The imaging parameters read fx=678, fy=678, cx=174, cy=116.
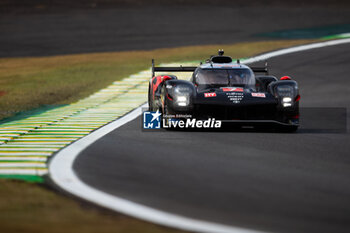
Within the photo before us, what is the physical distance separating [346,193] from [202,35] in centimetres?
3074

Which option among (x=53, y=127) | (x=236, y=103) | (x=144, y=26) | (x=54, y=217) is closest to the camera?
(x=54, y=217)

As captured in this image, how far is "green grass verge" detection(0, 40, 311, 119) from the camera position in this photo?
63.3 feet

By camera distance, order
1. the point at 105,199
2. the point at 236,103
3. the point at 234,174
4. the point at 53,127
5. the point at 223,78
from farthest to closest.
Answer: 1. the point at 223,78
2. the point at 53,127
3. the point at 236,103
4. the point at 234,174
5. the point at 105,199

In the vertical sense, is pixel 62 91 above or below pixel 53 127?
below

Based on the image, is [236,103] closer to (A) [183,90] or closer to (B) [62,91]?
(A) [183,90]

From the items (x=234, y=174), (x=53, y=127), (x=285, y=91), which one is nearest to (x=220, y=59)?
(x=285, y=91)

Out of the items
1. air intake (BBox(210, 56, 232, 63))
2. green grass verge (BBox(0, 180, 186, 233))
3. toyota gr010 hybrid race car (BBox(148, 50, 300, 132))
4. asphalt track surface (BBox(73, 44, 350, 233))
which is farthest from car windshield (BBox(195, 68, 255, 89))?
green grass verge (BBox(0, 180, 186, 233))

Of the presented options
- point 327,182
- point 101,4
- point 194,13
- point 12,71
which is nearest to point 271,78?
point 327,182

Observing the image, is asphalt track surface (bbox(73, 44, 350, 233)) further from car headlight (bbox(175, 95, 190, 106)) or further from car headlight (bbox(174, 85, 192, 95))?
car headlight (bbox(174, 85, 192, 95))

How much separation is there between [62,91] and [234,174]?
13599 millimetres

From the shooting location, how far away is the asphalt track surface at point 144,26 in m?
34.5

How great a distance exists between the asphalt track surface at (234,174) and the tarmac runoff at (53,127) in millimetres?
591

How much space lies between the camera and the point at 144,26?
137 ft

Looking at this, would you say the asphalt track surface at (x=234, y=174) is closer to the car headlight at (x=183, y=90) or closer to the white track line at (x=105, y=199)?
the white track line at (x=105, y=199)
